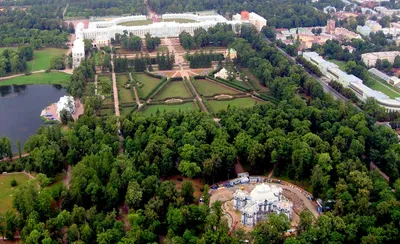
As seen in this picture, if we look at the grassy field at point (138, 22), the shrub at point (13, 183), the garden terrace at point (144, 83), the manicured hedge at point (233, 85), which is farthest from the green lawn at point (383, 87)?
the grassy field at point (138, 22)

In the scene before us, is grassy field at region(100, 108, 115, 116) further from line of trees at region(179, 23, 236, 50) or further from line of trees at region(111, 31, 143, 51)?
line of trees at region(179, 23, 236, 50)

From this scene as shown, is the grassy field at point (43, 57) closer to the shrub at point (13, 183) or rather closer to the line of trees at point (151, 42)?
the line of trees at point (151, 42)

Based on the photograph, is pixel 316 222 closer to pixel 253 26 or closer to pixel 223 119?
pixel 223 119

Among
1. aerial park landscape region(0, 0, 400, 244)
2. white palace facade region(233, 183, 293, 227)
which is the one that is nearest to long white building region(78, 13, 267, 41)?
aerial park landscape region(0, 0, 400, 244)

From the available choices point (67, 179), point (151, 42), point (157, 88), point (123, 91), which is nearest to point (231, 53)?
point (151, 42)

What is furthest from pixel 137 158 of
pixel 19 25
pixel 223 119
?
pixel 19 25
